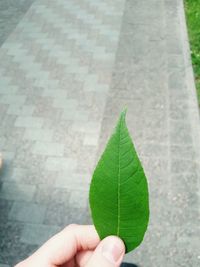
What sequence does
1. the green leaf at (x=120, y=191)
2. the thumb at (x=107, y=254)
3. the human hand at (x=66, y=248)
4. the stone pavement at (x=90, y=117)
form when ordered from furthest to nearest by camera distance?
the stone pavement at (x=90, y=117) < the human hand at (x=66, y=248) < the thumb at (x=107, y=254) < the green leaf at (x=120, y=191)

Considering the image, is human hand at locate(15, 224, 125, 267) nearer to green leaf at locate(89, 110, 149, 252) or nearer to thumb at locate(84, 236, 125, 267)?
thumb at locate(84, 236, 125, 267)

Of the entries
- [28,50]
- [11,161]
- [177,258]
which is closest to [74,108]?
[11,161]

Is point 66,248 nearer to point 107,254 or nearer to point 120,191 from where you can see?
point 107,254

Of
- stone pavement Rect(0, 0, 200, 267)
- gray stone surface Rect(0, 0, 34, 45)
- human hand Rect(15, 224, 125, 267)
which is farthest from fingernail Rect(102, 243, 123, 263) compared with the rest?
gray stone surface Rect(0, 0, 34, 45)

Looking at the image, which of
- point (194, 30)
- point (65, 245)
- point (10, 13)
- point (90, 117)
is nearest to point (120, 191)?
point (65, 245)

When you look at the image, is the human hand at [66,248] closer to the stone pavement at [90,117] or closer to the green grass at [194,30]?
the stone pavement at [90,117]

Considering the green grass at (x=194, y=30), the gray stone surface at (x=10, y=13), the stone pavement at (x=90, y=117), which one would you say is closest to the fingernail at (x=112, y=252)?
the stone pavement at (x=90, y=117)
